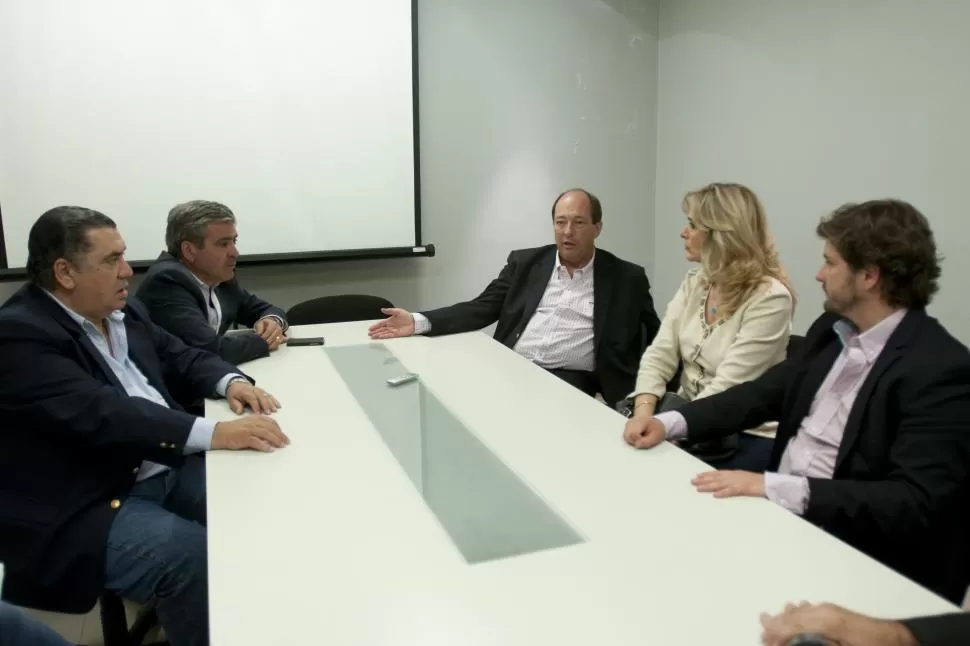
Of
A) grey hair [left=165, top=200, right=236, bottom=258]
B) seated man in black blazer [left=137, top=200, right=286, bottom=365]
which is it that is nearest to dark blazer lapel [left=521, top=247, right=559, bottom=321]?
seated man in black blazer [left=137, top=200, right=286, bottom=365]

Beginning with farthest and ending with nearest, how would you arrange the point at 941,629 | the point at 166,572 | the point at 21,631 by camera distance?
the point at 166,572
the point at 21,631
the point at 941,629

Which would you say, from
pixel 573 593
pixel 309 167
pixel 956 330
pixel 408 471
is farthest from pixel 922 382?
pixel 309 167

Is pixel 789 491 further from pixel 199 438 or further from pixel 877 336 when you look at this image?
pixel 199 438

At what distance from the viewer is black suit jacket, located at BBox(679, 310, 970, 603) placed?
4.38 ft

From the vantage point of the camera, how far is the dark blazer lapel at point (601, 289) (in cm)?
291

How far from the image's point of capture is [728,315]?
7.29 feet

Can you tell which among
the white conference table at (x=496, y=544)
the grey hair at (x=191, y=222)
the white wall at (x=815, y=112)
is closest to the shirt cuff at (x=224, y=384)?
the white conference table at (x=496, y=544)

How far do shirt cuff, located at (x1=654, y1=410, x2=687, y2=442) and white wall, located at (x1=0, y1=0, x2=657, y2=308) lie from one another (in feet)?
8.47

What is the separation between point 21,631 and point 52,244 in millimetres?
974

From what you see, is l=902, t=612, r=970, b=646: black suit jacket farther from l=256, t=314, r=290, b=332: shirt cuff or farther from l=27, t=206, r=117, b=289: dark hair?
l=256, t=314, r=290, b=332: shirt cuff

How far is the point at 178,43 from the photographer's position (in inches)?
134

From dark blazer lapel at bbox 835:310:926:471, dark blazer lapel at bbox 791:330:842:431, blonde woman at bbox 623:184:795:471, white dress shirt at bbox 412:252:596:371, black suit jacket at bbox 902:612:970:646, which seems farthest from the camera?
white dress shirt at bbox 412:252:596:371

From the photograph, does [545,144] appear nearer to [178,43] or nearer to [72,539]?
[178,43]


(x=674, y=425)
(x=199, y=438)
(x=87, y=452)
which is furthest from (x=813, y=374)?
(x=87, y=452)
